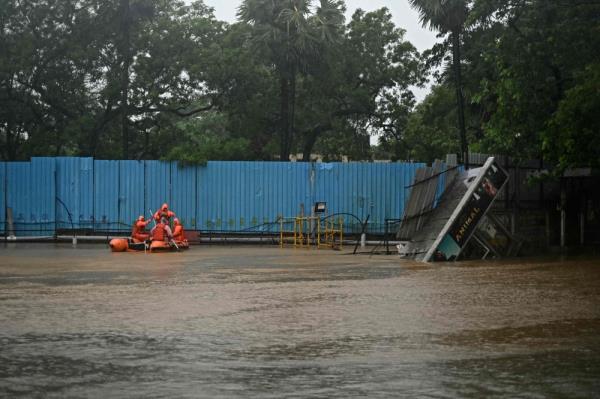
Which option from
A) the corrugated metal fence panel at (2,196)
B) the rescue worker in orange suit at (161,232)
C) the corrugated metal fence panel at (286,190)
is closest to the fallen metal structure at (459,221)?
the rescue worker in orange suit at (161,232)

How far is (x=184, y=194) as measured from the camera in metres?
31.6

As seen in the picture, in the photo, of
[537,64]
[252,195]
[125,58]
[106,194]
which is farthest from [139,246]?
[125,58]

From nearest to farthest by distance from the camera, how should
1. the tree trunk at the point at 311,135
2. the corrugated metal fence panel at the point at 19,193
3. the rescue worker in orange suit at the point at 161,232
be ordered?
1. the rescue worker in orange suit at the point at 161,232
2. the corrugated metal fence panel at the point at 19,193
3. the tree trunk at the point at 311,135

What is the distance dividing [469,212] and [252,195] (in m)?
11.9

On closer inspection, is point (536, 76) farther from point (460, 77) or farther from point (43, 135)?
point (43, 135)

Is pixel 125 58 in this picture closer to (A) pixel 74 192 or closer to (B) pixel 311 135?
(A) pixel 74 192

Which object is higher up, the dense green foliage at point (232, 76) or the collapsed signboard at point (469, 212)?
the dense green foliage at point (232, 76)

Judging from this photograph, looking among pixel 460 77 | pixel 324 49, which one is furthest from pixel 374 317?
pixel 324 49

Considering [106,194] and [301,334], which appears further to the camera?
[106,194]

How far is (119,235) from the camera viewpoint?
31.2 metres

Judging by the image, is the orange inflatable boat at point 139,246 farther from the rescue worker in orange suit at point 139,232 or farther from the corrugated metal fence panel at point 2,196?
the corrugated metal fence panel at point 2,196

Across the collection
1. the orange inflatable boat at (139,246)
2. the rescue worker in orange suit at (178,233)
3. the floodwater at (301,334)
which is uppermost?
the rescue worker in orange suit at (178,233)

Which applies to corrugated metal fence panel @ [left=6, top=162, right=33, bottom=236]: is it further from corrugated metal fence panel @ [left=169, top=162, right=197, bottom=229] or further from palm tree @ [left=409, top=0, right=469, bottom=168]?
palm tree @ [left=409, top=0, right=469, bottom=168]

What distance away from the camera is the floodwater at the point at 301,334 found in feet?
21.5
